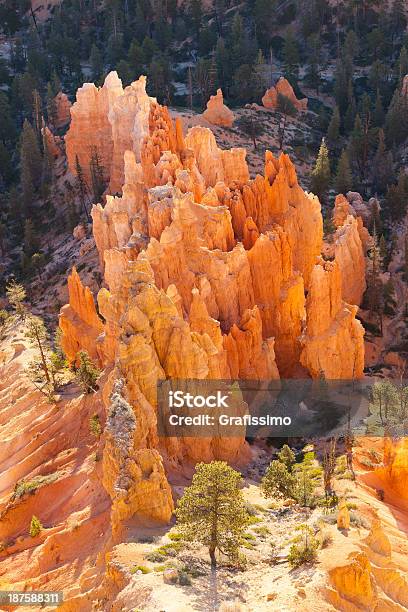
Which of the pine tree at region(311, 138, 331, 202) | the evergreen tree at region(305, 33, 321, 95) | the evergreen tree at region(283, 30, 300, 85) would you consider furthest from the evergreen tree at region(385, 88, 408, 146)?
the evergreen tree at region(305, 33, 321, 95)

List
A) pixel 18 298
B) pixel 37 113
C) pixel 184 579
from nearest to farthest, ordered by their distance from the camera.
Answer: pixel 184 579 < pixel 18 298 < pixel 37 113

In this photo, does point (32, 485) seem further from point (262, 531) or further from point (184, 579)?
point (184, 579)

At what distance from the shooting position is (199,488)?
28.8 meters

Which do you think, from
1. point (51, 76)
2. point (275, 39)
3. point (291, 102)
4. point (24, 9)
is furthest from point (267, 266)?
point (24, 9)

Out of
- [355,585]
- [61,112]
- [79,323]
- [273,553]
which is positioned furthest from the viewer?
[61,112]

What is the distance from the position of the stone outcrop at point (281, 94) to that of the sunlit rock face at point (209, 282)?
36.9m

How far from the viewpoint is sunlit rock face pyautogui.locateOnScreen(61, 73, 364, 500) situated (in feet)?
124

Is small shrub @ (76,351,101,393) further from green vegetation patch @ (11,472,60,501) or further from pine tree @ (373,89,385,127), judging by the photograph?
pine tree @ (373,89,385,127)

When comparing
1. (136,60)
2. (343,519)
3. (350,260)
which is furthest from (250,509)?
(136,60)

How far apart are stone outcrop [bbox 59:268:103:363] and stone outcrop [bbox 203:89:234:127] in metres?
38.3

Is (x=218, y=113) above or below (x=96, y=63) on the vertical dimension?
below

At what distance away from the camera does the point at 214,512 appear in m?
28.8

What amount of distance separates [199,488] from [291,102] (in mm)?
73783

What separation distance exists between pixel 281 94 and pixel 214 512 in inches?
2912
